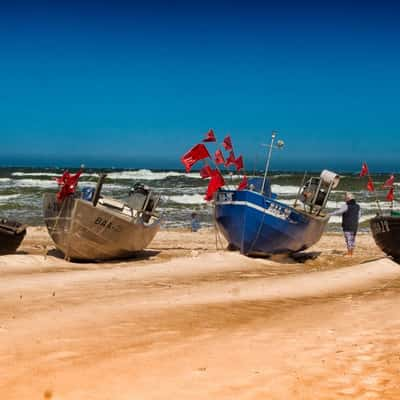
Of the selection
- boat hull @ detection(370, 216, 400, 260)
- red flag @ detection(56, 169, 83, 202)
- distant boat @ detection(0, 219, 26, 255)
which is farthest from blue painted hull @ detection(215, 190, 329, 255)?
distant boat @ detection(0, 219, 26, 255)

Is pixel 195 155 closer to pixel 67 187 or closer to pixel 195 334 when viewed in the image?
pixel 67 187

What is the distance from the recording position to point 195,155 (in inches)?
633

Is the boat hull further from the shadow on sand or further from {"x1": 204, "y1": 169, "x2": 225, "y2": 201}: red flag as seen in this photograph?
the shadow on sand

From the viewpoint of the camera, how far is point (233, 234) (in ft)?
54.0

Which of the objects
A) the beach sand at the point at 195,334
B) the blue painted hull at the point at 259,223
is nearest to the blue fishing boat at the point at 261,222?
the blue painted hull at the point at 259,223

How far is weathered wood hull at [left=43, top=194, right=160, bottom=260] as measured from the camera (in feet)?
47.5

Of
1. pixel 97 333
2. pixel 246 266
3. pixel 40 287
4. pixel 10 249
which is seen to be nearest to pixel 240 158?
pixel 246 266

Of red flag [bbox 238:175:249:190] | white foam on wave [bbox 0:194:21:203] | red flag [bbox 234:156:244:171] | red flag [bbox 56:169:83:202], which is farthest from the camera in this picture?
white foam on wave [bbox 0:194:21:203]

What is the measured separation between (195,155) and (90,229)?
3460mm

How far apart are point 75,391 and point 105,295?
5.14 m

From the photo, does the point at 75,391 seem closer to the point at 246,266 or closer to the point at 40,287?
the point at 40,287

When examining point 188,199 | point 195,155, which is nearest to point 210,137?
point 195,155

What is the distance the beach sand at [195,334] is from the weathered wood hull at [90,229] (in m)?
1.21

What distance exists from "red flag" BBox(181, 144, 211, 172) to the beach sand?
10.9ft
